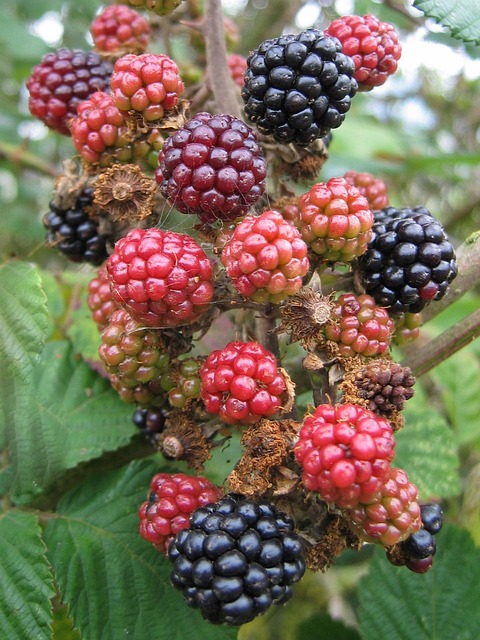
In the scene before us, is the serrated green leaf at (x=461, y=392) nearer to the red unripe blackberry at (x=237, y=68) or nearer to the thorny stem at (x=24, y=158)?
the red unripe blackberry at (x=237, y=68)

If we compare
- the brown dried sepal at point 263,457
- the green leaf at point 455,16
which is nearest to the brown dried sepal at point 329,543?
the brown dried sepal at point 263,457

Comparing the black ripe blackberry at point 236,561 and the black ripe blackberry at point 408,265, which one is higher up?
the black ripe blackberry at point 408,265

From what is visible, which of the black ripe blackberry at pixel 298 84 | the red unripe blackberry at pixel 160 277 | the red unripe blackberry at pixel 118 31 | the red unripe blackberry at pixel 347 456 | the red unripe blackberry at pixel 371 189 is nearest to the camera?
the red unripe blackberry at pixel 347 456

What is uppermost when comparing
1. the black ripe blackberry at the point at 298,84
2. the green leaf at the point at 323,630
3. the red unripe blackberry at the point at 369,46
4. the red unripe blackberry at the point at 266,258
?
the red unripe blackberry at the point at 369,46

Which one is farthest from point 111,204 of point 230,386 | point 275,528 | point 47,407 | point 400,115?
point 400,115

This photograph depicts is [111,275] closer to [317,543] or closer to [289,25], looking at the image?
[317,543]

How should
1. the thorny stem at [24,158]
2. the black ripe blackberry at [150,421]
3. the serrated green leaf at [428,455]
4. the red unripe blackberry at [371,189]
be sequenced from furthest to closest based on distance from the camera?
the thorny stem at [24,158] → the serrated green leaf at [428,455] → the red unripe blackberry at [371,189] → the black ripe blackberry at [150,421]
